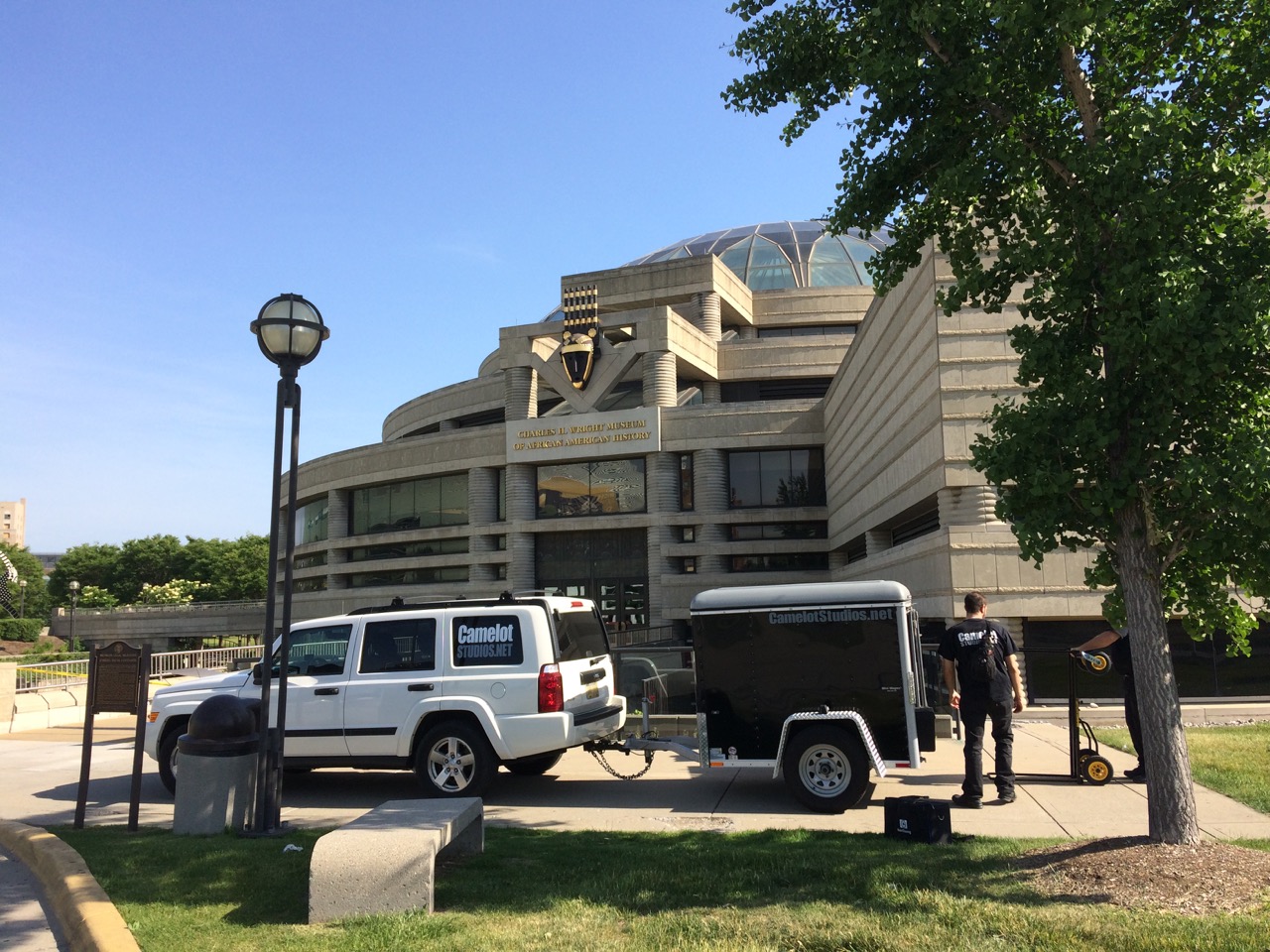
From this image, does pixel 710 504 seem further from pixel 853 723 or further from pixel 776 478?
pixel 853 723

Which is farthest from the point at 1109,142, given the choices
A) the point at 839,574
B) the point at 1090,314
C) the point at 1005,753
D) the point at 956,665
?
the point at 839,574

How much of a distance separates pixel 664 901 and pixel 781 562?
1229 inches

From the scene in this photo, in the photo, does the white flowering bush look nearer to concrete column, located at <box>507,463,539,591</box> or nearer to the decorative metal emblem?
concrete column, located at <box>507,463,539,591</box>

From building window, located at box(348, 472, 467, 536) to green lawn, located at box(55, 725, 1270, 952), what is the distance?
110 ft

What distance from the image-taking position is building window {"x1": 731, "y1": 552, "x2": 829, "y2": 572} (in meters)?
36.7

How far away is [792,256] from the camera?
2005 inches

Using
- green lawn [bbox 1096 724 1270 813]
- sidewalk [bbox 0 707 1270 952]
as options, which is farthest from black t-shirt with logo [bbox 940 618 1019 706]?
green lawn [bbox 1096 724 1270 813]

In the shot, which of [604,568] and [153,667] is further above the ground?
[604,568]

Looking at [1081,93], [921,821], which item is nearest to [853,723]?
[921,821]

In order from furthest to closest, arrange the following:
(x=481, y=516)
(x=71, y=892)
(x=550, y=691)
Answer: (x=481, y=516) < (x=550, y=691) < (x=71, y=892)

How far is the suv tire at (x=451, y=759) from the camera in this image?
976 cm

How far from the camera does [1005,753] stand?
9242mm

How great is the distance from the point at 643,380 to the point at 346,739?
28686 mm

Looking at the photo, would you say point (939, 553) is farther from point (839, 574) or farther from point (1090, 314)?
point (839, 574)
